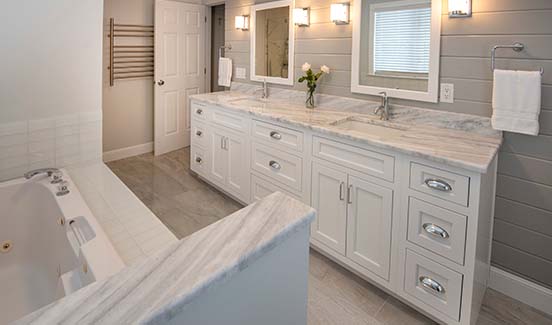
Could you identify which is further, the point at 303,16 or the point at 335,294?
the point at 303,16

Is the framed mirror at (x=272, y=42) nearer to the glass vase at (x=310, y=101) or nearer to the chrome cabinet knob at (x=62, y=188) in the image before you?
the glass vase at (x=310, y=101)

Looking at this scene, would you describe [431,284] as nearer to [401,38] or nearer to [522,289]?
[522,289]

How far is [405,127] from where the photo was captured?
2.54 metres

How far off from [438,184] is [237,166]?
191cm

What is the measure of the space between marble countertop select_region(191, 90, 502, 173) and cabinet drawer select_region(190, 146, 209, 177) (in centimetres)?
64

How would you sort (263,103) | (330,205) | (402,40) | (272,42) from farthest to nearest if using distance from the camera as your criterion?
(272,42) → (263,103) → (402,40) → (330,205)

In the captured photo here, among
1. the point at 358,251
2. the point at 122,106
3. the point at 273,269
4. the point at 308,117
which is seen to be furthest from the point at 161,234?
the point at 122,106

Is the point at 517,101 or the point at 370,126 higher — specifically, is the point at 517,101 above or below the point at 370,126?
above

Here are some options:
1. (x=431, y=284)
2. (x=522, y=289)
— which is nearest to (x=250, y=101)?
(x=431, y=284)

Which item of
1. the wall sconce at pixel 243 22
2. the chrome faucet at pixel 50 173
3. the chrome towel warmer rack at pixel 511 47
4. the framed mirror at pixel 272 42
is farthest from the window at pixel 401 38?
the chrome faucet at pixel 50 173

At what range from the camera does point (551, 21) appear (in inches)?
77.1

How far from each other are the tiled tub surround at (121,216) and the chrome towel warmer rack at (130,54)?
236 cm

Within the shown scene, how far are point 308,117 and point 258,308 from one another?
1.98 metres

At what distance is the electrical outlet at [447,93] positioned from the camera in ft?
7.85
